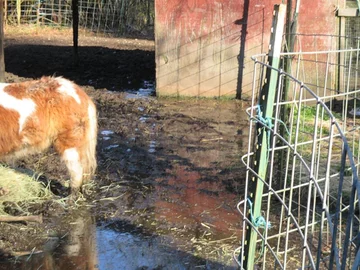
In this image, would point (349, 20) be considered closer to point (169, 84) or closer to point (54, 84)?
point (169, 84)

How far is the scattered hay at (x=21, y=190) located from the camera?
6.42 metres

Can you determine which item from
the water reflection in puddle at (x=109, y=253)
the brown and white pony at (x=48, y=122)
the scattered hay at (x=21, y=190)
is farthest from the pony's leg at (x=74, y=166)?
the water reflection in puddle at (x=109, y=253)

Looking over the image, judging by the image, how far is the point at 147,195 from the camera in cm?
670

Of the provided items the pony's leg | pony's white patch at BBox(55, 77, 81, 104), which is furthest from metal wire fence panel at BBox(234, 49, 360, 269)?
pony's white patch at BBox(55, 77, 81, 104)

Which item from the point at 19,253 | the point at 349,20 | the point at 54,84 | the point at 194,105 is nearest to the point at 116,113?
the point at 194,105

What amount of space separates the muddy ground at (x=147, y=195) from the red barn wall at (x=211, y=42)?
38cm

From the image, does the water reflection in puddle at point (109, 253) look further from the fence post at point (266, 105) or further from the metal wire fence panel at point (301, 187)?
the fence post at point (266, 105)

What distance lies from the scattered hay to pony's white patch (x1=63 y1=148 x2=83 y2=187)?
1.08 ft

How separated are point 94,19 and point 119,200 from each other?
52.6ft

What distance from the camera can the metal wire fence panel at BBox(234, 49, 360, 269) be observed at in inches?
127

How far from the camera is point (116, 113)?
10.3m

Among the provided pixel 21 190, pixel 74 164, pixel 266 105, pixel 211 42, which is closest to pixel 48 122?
pixel 74 164

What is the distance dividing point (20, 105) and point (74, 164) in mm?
863

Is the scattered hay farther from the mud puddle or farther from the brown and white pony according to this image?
the mud puddle
